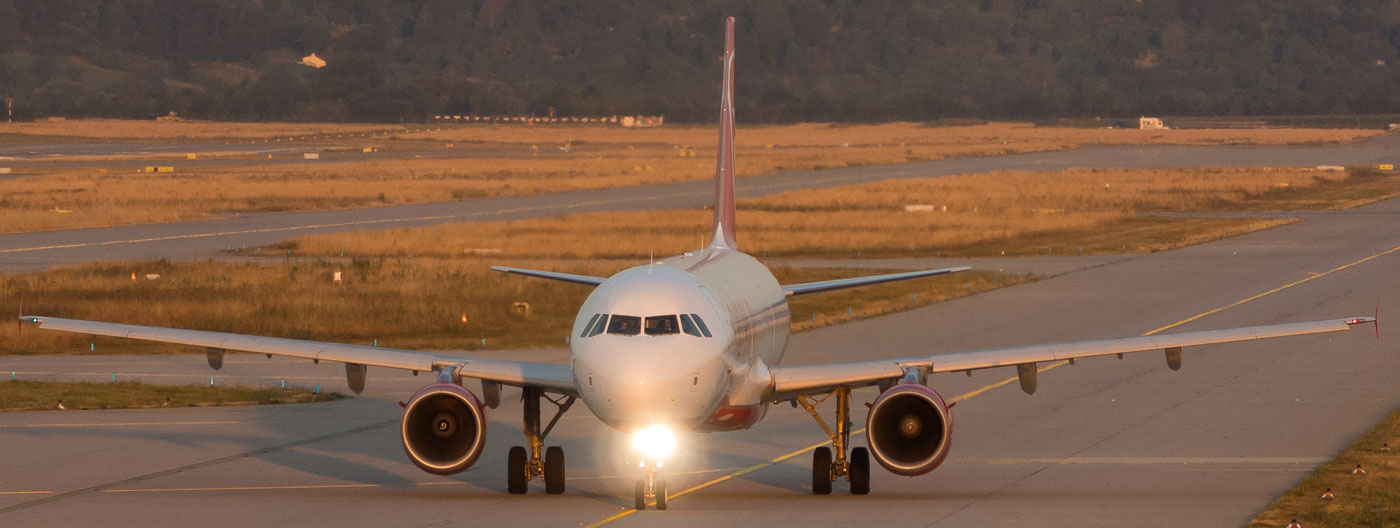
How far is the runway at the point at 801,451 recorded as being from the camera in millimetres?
24797

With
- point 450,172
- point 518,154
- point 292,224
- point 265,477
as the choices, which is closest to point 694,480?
point 265,477

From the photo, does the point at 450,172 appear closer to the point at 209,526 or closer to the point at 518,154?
the point at 518,154

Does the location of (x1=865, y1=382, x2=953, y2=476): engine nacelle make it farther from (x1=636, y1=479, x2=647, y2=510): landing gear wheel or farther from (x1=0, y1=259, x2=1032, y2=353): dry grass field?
(x1=0, y1=259, x2=1032, y2=353): dry grass field

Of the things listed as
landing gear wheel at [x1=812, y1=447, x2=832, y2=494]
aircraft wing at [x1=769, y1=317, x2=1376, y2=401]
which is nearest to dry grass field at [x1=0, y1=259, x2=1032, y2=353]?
landing gear wheel at [x1=812, y1=447, x2=832, y2=494]

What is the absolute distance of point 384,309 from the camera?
5300 cm

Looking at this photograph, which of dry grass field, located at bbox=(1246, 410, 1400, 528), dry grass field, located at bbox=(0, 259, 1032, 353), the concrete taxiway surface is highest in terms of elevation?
the concrete taxiway surface

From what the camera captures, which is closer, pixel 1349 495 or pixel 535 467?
pixel 535 467

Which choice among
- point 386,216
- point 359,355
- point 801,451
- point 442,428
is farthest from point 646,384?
point 386,216

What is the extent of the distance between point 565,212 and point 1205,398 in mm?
66713

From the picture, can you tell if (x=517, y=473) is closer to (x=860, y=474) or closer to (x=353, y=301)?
(x=860, y=474)

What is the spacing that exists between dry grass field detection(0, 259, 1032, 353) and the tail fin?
14038mm

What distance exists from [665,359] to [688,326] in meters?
0.77

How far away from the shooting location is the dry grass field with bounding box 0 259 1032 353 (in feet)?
161

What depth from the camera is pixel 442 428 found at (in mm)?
24359
